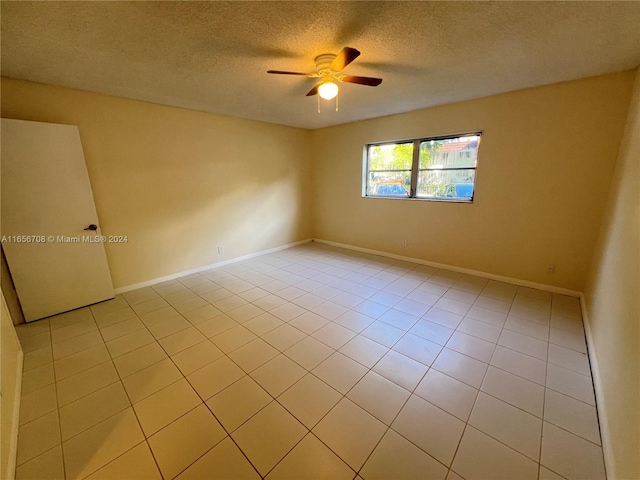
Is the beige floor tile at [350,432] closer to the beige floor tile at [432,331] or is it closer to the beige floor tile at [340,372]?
the beige floor tile at [340,372]

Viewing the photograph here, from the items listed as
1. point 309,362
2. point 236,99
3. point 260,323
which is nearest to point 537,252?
point 309,362

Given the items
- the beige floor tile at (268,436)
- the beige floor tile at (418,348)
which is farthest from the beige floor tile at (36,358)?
the beige floor tile at (418,348)

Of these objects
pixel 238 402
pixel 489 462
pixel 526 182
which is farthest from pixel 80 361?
pixel 526 182

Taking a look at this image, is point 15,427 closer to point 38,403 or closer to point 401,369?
point 38,403

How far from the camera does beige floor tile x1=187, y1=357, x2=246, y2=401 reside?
1.77 metres

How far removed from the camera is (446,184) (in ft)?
12.4

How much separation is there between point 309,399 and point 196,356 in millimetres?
1072

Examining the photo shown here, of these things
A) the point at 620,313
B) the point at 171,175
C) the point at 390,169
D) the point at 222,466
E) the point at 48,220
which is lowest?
the point at 222,466

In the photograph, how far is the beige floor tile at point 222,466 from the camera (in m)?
1.25

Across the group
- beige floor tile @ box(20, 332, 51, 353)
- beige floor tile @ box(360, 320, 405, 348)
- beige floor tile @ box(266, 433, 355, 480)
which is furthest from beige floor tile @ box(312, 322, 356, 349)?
beige floor tile @ box(20, 332, 51, 353)

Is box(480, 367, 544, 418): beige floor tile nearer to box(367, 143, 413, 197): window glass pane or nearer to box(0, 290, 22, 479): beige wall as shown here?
box(0, 290, 22, 479): beige wall

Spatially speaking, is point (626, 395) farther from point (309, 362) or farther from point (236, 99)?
point (236, 99)

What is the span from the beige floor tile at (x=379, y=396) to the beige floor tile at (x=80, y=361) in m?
2.08

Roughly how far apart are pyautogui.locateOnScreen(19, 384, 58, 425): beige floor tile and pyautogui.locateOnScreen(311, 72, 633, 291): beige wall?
4.34 meters
